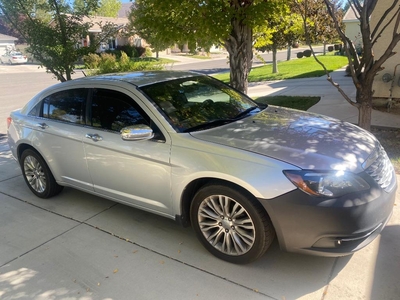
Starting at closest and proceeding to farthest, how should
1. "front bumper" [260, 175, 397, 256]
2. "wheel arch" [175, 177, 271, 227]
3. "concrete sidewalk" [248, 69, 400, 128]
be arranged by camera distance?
"front bumper" [260, 175, 397, 256] < "wheel arch" [175, 177, 271, 227] < "concrete sidewalk" [248, 69, 400, 128]

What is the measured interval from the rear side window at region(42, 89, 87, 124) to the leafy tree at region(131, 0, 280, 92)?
81.5 inches

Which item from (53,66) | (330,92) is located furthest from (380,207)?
(330,92)

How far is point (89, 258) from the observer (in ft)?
10.8

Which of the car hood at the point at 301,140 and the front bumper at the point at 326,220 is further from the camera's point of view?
the car hood at the point at 301,140

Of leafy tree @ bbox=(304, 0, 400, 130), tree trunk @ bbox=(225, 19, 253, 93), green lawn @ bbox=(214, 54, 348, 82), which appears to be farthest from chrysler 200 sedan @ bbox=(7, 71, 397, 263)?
green lawn @ bbox=(214, 54, 348, 82)

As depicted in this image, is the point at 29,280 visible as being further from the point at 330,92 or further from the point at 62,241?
the point at 330,92

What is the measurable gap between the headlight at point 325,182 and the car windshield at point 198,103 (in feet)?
3.74

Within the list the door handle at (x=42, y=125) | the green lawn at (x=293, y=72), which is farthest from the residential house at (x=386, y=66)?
the green lawn at (x=293, y=72)

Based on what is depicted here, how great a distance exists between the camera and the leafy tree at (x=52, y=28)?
6789 millimetres

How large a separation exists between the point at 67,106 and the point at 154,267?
2.26 meters

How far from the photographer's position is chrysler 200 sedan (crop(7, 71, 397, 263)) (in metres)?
2.66

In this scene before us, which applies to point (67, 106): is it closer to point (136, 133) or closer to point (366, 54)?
point (136, 133)

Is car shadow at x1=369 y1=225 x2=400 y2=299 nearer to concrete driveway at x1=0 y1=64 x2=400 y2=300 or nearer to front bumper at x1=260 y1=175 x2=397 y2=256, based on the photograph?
concrete driveway at x1=0 y1=64 x2=400 y2=300

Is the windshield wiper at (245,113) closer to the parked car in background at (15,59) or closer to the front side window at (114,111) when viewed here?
the front side window at (114,111)
